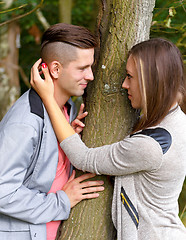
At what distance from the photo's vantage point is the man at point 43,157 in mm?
1911

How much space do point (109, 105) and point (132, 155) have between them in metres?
0.49

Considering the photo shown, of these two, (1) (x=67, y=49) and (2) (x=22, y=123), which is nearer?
(2) (x=22, y=123)

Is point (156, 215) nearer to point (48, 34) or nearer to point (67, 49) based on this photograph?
point (67, 49)

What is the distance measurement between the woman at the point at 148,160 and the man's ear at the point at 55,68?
0.56 ft

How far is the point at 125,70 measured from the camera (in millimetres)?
2223

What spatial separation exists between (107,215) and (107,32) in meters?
1.24

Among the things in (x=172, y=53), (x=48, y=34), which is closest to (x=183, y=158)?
(x=172, y=53)

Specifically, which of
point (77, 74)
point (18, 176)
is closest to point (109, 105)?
point (77, 74)

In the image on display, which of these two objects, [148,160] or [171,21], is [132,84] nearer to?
[148,160]

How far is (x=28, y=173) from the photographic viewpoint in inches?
81.4

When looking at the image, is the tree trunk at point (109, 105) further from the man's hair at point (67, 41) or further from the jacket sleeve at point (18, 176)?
the jacket sleeve at point (18, 176)

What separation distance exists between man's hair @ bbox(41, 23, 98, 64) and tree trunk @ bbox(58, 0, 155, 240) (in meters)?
0.16

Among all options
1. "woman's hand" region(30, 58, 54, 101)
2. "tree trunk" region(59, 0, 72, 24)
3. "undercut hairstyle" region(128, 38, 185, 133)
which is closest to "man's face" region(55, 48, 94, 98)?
"woman's hand" region(30, 58, 54, 101)

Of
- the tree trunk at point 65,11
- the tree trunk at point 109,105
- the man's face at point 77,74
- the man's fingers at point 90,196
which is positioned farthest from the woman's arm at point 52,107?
the tree trunk at point 65,11
